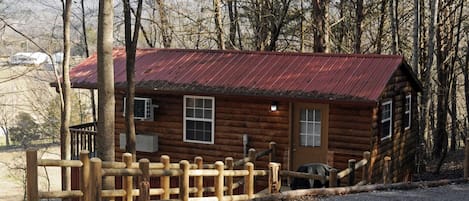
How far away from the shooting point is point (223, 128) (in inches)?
530

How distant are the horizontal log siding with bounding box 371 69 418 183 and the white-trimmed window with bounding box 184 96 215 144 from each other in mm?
3693

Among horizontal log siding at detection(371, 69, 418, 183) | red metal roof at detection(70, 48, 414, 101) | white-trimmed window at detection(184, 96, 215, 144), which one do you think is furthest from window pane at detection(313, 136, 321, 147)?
white-trimmed window at detection(184, 96, 215, 144)

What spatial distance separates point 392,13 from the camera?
1908cm

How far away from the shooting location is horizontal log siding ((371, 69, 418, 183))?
12648 mm

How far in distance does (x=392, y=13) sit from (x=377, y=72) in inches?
276

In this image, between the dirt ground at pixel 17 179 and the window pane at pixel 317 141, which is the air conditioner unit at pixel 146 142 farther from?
the dirt ground at pixel 17 179

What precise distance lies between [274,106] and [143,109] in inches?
129

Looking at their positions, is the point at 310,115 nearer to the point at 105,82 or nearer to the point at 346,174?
the point at 346,174

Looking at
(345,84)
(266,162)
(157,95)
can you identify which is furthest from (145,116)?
(345,84)

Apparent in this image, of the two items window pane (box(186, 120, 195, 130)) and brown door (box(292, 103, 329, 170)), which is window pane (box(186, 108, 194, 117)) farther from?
brown door (box(292, 103, 329, 170))

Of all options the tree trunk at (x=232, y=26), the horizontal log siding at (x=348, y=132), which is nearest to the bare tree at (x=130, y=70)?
the horizontal log siding at (x=348, y=132)

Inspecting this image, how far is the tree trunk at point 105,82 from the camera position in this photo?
30.6 ft

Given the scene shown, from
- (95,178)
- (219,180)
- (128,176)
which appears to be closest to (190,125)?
(219,180)

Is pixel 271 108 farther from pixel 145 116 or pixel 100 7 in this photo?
pixel 100 7
